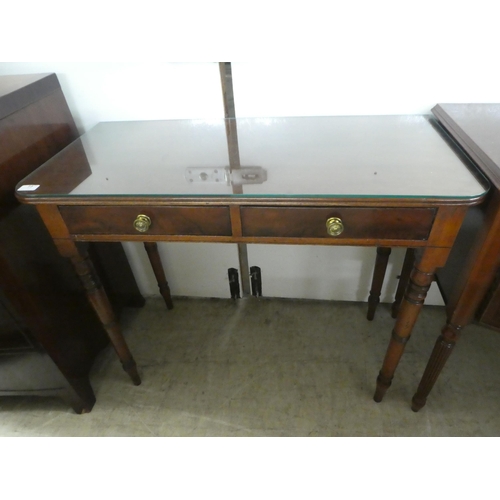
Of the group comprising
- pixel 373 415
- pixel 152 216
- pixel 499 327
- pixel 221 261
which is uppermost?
pixel 152 216

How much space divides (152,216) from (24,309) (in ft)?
1.31

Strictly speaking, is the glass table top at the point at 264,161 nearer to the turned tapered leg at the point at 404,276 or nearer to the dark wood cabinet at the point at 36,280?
the dark wood cabinet at the point at 36,280

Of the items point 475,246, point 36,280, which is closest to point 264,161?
point 475,246

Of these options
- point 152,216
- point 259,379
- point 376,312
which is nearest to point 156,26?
point 152,216

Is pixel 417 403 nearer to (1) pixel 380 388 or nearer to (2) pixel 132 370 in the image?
(1) pixel 380 388

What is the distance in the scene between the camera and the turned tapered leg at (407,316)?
734 millimetres

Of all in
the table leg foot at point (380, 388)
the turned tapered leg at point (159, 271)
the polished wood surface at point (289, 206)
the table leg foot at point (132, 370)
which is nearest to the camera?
the polished wood surface at point (289, 206)

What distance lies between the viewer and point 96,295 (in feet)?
2.90

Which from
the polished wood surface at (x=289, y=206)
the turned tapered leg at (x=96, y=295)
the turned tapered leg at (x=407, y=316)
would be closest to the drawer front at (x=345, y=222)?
the polished wood surface at (x=289, y=206)

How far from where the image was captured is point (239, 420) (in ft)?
3.37

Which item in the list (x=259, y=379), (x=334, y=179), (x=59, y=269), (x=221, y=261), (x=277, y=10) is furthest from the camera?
(x=221, y=261)

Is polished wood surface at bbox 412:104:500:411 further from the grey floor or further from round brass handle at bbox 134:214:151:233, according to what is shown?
round brass handle at bbox 134:214:151:233

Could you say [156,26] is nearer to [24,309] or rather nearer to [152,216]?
[152,216]

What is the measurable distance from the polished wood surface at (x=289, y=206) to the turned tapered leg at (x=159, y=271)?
364 mm
